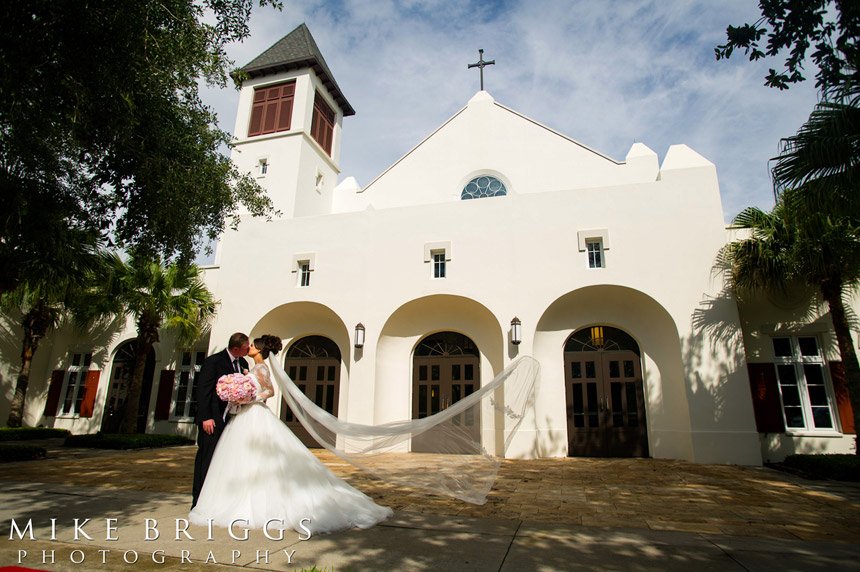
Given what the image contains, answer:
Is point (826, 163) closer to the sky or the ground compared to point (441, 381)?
closer to the sky

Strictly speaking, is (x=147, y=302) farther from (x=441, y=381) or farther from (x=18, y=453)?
(x=441, y=381)

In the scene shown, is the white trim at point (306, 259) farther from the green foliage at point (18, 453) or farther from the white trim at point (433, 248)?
the green foliage at point (18, 453)

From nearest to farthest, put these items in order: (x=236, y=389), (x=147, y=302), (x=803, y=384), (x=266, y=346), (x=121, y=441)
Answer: (x=236, y=389) < (x=266, y=346) < (x=803, y=384) < (x=121, y=441) < (x=147, y=302)

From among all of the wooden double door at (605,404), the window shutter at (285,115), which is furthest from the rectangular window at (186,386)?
the wooden double door at (605,404)

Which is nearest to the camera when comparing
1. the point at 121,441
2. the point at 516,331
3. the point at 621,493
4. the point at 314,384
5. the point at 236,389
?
the point at 236,389

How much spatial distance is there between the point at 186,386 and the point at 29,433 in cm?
478

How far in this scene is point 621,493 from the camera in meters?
6.83

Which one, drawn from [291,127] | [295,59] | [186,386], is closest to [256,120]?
[291,127]

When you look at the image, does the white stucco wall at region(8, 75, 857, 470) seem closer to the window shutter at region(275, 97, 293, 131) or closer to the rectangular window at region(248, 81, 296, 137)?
the window shutter at region(275, 97, 293, 131)

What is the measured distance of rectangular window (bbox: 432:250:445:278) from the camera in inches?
523

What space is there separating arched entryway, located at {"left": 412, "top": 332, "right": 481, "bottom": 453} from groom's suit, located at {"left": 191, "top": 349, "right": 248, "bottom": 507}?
8.35 meters

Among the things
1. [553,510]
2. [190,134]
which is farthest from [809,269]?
[190,134]

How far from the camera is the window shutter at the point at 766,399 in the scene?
36.3 ft

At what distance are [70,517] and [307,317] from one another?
398 inches
